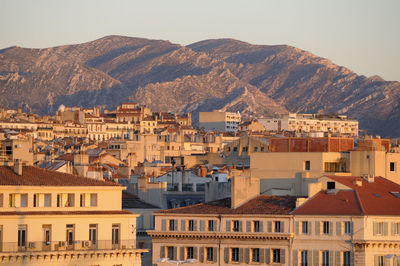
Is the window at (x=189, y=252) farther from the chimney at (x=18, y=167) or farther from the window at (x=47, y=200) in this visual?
the chimney at (x=18, y=167)

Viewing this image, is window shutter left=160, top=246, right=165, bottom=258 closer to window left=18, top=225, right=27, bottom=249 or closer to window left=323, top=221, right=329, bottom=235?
window left=323, top=221, right=329, bottom=235

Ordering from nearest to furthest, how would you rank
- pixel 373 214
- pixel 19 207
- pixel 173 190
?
1. pixel 19 207
2. pixel 373 214
3. pixel 173 190

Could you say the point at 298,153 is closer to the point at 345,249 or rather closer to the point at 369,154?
the point at 369,154

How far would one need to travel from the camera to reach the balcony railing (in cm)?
6378

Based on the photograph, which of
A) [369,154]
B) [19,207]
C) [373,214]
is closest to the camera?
[19,207]

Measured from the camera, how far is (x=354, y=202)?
3150 inches

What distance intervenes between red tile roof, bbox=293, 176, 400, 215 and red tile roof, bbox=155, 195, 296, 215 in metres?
1.49

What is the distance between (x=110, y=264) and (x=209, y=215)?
16702 mm

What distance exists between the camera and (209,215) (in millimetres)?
82000

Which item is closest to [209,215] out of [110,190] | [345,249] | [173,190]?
[345,249]

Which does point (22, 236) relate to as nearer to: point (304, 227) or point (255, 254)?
point (255, 254)

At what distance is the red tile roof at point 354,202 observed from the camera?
7881 centimetres

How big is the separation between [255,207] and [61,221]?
19.1m

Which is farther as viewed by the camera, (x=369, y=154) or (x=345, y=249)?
(x=369, y=154)
